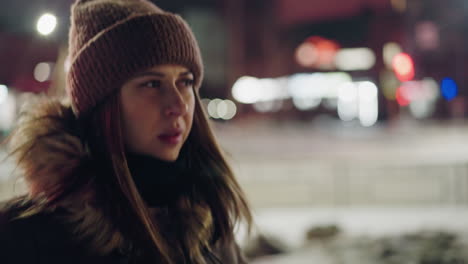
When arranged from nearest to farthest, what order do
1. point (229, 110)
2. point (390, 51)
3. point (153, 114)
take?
point (153, 114) < point (390, 51) < point (229, 110)

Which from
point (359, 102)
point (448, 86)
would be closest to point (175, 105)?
point (448, 86)

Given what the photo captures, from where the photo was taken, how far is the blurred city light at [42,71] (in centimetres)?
632

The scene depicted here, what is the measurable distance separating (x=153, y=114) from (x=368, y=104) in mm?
28746

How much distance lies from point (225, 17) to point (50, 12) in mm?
17570

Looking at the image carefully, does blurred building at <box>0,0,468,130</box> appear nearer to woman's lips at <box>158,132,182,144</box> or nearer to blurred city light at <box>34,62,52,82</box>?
blurred city light at <box>34,62,52,82</box>

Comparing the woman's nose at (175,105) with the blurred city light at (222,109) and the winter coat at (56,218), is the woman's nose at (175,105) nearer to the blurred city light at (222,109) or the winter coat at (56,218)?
the winter coat at (56,218)

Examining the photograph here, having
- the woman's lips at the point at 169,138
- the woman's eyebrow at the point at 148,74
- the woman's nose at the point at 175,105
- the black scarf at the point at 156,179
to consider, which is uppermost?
the woman's eyebrow at the point at 148,74

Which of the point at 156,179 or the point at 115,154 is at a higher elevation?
the point at 115,154

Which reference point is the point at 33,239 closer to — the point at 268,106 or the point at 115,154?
the point at 115,154

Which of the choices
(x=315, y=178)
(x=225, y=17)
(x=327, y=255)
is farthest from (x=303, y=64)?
(x=327, y=255)

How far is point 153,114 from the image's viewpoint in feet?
6.07

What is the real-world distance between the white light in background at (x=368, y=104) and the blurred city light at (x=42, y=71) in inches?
834

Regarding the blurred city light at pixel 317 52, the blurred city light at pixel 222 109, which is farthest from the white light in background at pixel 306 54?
the blurred city light at pixel 222 109

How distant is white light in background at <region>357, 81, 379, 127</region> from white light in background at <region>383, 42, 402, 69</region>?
8511 mm
